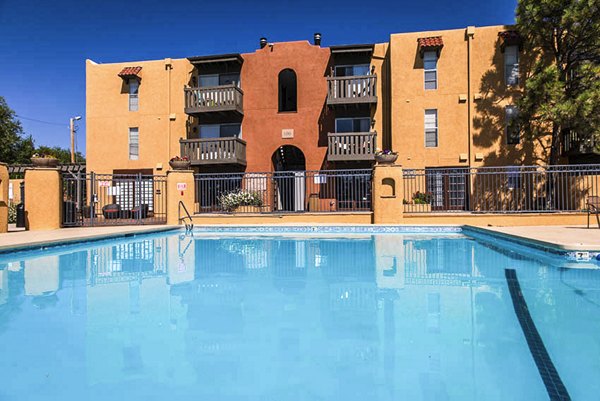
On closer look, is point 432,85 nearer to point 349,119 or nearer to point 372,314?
point 349,119

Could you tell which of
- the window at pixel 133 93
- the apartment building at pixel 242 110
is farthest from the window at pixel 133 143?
the window at pixel 133 93

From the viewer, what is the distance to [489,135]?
18.8 meters

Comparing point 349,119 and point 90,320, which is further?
point 349,119

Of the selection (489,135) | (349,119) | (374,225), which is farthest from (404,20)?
(374,225)

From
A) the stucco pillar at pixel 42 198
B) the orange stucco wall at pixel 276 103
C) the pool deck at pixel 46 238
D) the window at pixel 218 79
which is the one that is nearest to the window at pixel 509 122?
the orange stucco wall at pixel 276 103

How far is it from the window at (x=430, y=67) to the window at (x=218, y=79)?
31.3 feet

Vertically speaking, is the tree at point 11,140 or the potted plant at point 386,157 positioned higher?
the tree at point 11,140

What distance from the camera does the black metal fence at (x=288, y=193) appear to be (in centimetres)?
1830

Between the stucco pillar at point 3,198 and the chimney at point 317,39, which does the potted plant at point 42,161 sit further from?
the chimney at point 317,39

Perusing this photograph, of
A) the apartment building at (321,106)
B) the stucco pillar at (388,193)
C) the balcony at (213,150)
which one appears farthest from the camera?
the balcony at (213,150)

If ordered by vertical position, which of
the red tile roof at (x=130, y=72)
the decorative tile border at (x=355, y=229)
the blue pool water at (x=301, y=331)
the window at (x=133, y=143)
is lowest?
the blue pool water at (x=301, y=331)

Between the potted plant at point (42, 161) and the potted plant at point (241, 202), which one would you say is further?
the potted plant at point (241, 202)

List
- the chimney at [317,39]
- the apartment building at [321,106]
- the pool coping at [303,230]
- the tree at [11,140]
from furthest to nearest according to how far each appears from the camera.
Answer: the tree at [11,140], the chimney at [317,39], the apartment building at [321,106], the pool coping at [303,230]

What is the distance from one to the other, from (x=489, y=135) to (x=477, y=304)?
16.0 metres
